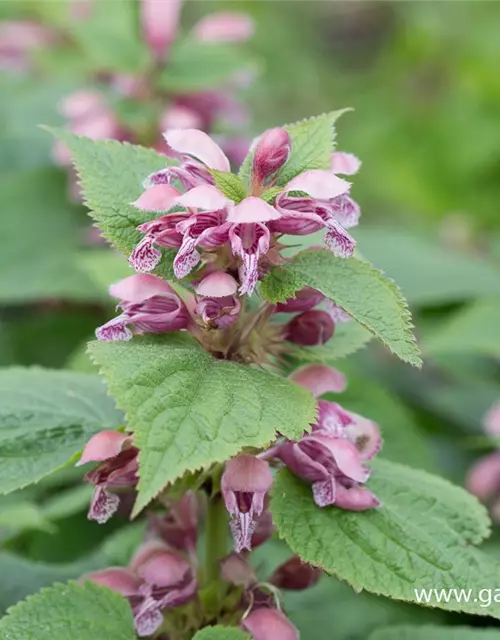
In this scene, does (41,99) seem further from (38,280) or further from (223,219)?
(223,219)

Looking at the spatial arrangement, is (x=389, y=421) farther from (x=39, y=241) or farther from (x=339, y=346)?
(x=39, y=241)

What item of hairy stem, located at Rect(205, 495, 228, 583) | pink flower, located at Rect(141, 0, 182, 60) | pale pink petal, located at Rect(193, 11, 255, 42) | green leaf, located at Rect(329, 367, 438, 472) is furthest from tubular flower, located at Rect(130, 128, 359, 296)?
pale pink petal, located at Rect(193, 11, 255, 42)

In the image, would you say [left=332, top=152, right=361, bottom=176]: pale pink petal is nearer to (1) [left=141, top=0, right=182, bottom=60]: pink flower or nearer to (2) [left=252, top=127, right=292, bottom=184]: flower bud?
(2) [left=252, top=127, right=292, bottom=184]: flower bud

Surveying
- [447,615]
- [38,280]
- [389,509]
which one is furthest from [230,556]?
[38,280]

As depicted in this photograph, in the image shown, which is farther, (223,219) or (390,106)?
(390,106)

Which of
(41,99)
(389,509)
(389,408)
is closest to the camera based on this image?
(389,509)

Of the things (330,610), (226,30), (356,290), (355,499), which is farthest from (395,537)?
(226,30)
